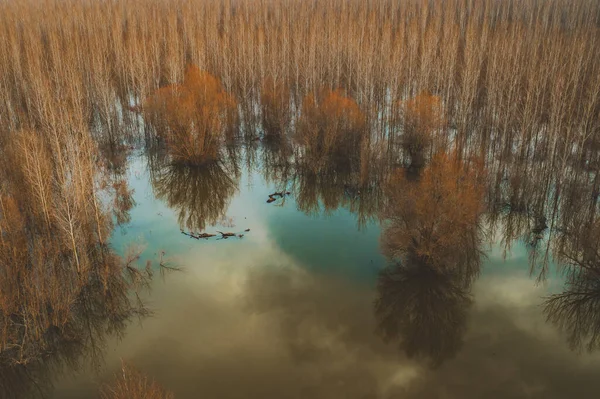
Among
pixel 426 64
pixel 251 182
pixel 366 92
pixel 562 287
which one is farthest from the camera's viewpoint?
pixel 426 64

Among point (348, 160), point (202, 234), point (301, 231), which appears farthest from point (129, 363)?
point (348, 160)

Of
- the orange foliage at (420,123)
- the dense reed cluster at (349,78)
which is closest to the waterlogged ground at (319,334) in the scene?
the orange foliage at (420,123)

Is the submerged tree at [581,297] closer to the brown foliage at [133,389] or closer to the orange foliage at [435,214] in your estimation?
the orange foliage at [435,214]

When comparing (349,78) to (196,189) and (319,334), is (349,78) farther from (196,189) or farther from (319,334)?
(319,334)

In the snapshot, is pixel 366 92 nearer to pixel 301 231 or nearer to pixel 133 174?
pixel 301 231

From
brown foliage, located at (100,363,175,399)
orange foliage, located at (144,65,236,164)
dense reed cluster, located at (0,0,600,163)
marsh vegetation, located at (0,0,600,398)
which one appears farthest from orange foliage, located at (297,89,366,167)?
brown foliage, located at (100,363,175,399)

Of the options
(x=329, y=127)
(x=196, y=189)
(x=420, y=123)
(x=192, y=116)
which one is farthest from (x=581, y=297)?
(x=192, y=116)
